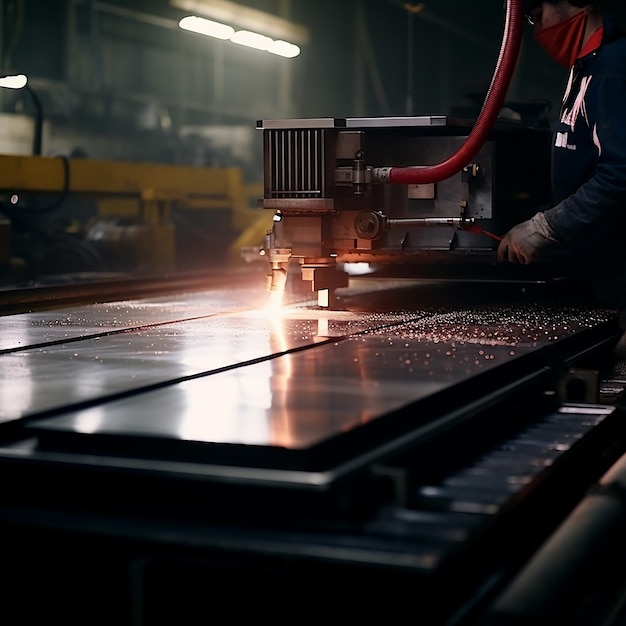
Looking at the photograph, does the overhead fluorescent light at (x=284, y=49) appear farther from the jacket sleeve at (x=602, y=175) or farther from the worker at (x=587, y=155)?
the jacket sleeve at (x=602, y=175)

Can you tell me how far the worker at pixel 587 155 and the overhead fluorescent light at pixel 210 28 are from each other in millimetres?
7579

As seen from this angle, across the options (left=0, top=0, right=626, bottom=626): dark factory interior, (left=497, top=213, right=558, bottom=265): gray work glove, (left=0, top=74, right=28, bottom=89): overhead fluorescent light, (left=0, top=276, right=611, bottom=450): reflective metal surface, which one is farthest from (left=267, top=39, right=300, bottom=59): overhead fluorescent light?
(left=497, top=213, right=558, bottom=265): gray work glove

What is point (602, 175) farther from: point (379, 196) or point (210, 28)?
point (210, 28)

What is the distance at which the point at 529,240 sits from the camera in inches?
123

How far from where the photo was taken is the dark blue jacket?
301 cm

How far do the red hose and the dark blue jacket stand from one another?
285mm

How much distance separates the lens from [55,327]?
9.64 feet

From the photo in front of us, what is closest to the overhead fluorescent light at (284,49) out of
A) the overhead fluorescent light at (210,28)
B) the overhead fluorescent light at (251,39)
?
the overhead fluorescent light at (251,39)

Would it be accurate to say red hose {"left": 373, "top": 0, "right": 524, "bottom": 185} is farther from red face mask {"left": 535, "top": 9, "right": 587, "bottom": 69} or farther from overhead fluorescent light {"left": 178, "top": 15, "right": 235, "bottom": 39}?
overhead fluorescent light {"left": 178, "top": 15, "right": 235, "bottom": 39}

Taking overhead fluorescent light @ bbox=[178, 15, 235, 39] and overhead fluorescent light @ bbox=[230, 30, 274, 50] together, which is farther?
overhead fluorescent light @ bbox=[230, 30, 274, 50]

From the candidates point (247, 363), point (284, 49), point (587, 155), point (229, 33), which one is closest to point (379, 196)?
point (587, 155)

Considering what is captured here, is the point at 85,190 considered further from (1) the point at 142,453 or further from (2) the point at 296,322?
(1) the point at 142,453

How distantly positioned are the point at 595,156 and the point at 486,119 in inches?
15.5

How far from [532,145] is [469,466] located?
216cm
